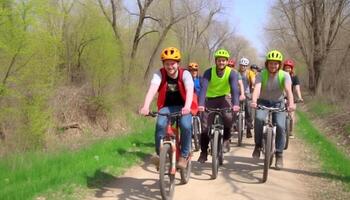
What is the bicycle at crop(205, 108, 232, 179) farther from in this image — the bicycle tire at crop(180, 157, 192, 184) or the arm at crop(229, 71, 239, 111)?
the bicycle tire at crop(180, 157, 192, 184)

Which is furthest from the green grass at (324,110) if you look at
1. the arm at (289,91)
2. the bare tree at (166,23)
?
the arm at (289,91)

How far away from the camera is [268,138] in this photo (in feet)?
26.6

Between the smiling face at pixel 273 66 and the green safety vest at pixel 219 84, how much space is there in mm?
711

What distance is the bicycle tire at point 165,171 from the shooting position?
6.38 meters

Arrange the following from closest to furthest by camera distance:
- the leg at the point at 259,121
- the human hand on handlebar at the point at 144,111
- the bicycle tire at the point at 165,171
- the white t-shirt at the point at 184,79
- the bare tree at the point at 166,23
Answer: the bicycle tire at the point at 165,171
the human hand on handlebar at the point at 144,111
the white t-shirt at the point at 184,79
the leg at the point at 259,121
the bare tree at the point at 166,23

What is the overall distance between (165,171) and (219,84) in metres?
2.65

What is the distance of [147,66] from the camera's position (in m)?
25.3

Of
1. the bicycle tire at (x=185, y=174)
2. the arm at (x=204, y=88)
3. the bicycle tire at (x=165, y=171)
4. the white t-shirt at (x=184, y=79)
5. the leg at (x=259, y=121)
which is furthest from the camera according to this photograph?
the leg at (x=259, y=121)

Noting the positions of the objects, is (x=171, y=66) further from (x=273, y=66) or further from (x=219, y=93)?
(x=273, y=66)

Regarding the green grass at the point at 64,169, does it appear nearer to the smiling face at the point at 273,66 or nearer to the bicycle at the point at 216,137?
the bicycle at the point at 216,137

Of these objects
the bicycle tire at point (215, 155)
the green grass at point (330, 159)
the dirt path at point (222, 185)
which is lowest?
the dirt path at point (222, 185)

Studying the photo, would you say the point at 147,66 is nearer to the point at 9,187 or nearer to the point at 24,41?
the point at 24,41

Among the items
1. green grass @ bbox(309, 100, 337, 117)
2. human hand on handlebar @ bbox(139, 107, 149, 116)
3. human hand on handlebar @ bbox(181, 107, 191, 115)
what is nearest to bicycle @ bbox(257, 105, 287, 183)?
human hand on handlebar @ bbox(181, 107, 191, 115)

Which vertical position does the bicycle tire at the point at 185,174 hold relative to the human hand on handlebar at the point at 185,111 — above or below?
below
